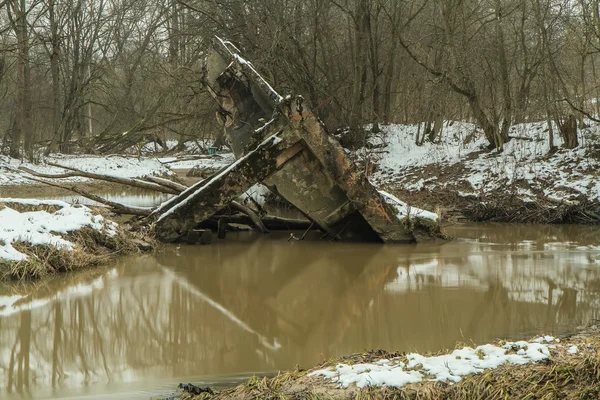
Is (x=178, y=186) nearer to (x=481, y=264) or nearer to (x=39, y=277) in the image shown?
→ (x=39, y=277)

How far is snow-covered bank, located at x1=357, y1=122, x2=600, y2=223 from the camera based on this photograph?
15.1 metres

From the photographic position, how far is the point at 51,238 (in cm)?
879

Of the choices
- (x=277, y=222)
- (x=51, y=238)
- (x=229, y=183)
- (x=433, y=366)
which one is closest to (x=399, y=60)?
(x=277, y=222)

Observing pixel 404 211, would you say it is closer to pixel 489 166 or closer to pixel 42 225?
pixel 42 225

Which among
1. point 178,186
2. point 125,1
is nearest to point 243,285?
point 178,186

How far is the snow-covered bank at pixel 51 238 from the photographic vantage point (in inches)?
323

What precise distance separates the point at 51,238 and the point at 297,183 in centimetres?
430

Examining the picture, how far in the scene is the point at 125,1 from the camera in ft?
91.2

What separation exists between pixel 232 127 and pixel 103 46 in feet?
74.8

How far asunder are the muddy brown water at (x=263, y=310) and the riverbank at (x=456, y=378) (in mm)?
1087

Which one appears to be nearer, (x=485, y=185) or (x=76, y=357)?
(x=76, y=357)

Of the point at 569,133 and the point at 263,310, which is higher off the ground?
the point at 569,133

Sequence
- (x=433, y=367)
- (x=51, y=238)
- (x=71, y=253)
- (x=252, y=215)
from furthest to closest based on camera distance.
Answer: (x=252, y=215)
(x=71, y=253)
(x=51, y=238)
(x=433, y=367)

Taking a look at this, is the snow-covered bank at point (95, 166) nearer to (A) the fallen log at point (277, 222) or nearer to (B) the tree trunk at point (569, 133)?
(A) the fallen log at point (277, 222)
